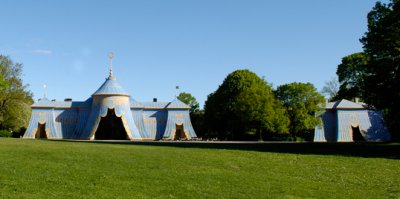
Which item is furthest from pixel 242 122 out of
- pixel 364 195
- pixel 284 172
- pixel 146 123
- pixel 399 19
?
pixel 364 195

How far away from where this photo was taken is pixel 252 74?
6166 cm

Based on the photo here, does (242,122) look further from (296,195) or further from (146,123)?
(296,195)

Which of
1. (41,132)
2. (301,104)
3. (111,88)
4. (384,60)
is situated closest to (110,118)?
(111,88)

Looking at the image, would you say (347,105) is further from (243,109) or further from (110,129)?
(110,129)

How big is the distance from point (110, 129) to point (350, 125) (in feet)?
99.7

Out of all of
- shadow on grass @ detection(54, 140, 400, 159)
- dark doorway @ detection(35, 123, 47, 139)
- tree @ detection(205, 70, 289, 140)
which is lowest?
shadow on grass @ detection(54, 140, 400, 159)

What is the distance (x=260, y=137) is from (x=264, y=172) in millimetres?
39705

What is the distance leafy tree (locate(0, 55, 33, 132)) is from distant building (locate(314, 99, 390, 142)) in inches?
Answer: 1532

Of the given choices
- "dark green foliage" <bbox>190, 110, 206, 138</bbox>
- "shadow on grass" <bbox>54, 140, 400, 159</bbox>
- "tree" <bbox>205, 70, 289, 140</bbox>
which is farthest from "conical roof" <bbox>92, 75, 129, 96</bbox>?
"shadow on grass" <bbox>54, 140, 400, 159</bbox>

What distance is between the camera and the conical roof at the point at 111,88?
53.6m

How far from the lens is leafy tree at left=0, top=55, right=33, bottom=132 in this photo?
192 ft

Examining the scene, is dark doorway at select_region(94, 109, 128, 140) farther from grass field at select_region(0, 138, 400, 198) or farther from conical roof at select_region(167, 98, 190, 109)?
grass field at select_region(0, 138, 400, 198)

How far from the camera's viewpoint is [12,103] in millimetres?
58938

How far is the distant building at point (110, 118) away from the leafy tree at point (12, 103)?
439cm
